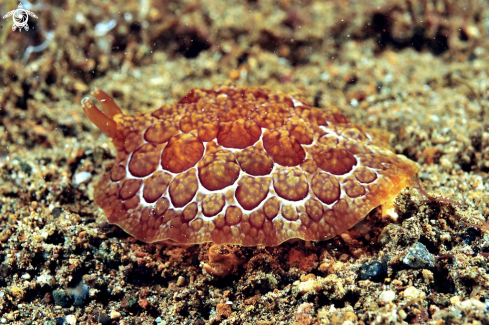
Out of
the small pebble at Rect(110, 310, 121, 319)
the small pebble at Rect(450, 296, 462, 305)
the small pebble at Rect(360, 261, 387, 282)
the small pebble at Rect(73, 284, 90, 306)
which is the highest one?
the small pebble at Rect(450, 296, 462, 305)

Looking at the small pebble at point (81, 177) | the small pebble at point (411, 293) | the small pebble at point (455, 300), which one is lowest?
the small pebble at point (81, 177)

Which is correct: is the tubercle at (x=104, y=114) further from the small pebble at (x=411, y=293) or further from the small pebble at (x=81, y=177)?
the small pebble at (x=411, y=293)

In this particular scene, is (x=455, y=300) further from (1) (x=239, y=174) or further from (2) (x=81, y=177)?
(2) (x=81, y=177)

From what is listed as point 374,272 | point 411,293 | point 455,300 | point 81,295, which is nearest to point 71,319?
point 81,295

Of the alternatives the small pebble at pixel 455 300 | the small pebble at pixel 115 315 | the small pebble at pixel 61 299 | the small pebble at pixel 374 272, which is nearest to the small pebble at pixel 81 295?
the small pebble at pixel 61 299

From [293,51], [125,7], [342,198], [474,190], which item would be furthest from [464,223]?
[125,7]

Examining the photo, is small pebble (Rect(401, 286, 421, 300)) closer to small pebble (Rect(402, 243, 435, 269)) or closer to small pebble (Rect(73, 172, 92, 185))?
small pebble (Rect(402, 243, 435, 269))

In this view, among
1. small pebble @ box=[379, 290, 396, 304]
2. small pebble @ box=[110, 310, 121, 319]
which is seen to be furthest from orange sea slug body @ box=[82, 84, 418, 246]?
small pebble @ box=[110, 310, 121, 319]

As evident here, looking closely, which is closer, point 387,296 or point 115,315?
point 387,296
